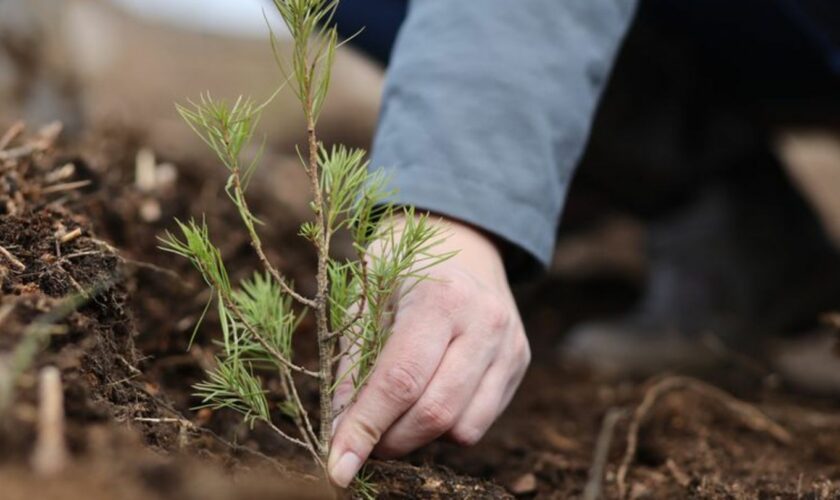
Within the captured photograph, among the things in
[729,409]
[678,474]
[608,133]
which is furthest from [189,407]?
[608,133]

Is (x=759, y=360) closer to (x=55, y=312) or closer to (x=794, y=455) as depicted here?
(x=794, y=455)

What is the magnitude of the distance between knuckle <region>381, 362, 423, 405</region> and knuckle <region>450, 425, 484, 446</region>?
12 cm

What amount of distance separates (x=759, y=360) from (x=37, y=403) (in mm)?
1987

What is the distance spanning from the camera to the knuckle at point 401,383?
3.02 feet

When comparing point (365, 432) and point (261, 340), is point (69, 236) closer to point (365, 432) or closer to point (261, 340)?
point (261, 340)

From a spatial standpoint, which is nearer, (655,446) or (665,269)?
(655,446)

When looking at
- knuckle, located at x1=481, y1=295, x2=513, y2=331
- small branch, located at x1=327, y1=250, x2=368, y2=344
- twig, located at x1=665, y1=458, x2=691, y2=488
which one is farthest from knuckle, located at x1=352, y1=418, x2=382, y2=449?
twig, located at x1=665, y1=458, x2=691, y2=488

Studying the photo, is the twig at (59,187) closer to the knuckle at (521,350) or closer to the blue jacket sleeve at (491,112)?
the blue jacket sleeve at (491,112)

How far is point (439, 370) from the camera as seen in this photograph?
0.98 metres

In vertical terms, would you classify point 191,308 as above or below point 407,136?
below

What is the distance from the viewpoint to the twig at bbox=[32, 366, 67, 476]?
0.57 m

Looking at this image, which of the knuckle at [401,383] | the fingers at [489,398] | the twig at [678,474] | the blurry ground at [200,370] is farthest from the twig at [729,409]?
the knuckle at [401,383]

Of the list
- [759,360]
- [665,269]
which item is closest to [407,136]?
[759,360]

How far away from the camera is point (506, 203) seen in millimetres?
1175
